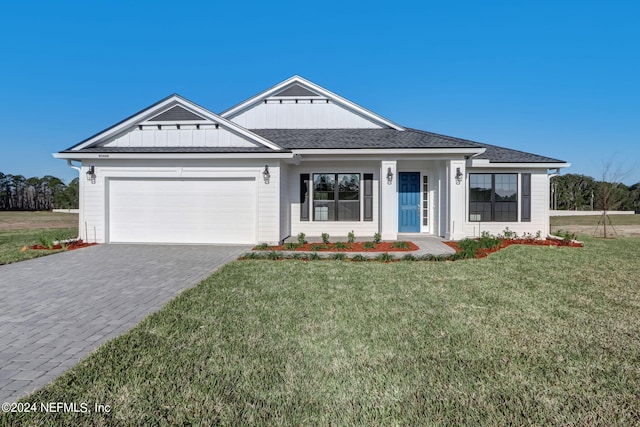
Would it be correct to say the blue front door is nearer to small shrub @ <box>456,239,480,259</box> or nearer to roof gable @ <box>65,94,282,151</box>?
small shrub @ <box>456,239,480,259</box>

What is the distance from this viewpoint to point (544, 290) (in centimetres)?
563

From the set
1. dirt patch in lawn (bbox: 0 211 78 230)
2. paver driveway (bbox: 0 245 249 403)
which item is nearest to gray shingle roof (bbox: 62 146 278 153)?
paver driveway (bbox: 0 245 249 403)

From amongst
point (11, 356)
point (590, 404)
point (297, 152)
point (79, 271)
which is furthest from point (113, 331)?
point (297, 152)

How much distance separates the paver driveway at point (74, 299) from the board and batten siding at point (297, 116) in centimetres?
714

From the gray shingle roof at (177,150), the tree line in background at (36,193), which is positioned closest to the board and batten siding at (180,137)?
the gray shingle roof at (177,150)

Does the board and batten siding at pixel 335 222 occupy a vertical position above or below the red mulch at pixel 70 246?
above

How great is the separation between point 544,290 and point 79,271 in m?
9.28

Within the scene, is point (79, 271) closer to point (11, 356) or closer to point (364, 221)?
point (11, 356)

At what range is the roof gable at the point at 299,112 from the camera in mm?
14336

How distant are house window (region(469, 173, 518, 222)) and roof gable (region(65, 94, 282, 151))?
828 cm

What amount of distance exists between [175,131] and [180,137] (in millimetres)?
264

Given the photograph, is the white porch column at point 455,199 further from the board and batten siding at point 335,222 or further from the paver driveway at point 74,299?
the paver driveway at point 74,299

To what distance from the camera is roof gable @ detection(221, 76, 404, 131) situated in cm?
1434

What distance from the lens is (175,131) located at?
10.9 metres
